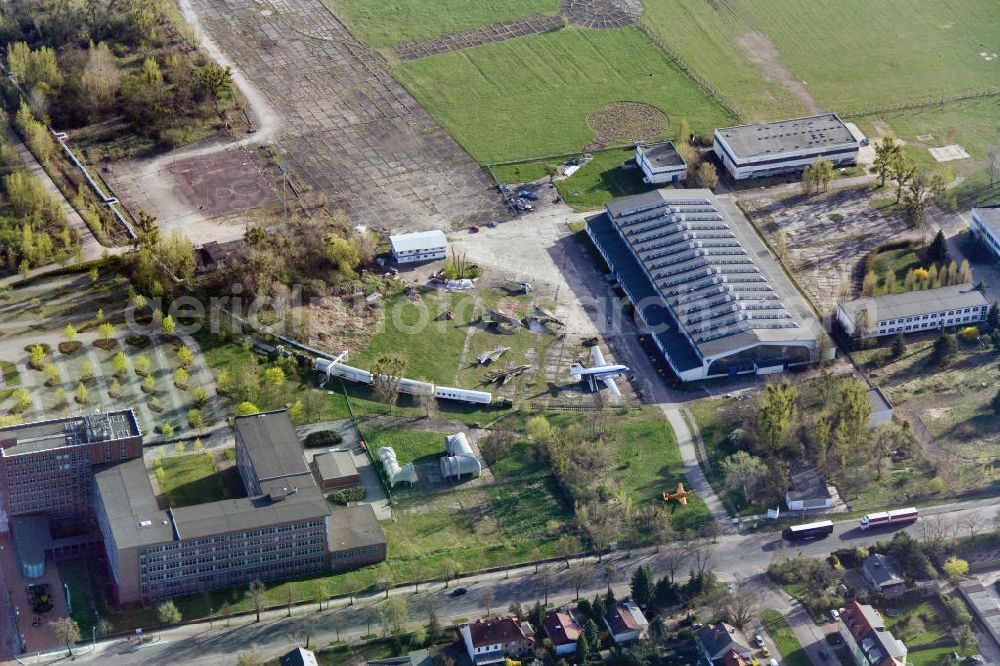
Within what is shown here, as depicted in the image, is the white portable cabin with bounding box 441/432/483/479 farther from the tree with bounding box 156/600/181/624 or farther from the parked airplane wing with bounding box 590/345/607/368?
the tree with bounding box 156/600/181/624

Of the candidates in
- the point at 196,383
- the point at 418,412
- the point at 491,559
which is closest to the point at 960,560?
the point at 491,559

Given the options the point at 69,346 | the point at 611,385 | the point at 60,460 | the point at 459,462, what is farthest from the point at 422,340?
the point at 60,460

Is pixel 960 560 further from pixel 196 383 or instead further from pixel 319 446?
pixel 196 383

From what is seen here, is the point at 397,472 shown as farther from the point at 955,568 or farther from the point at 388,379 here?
the point at 955,568

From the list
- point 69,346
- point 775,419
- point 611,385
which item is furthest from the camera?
point 69,346

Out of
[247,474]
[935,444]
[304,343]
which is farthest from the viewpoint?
[304,343]
